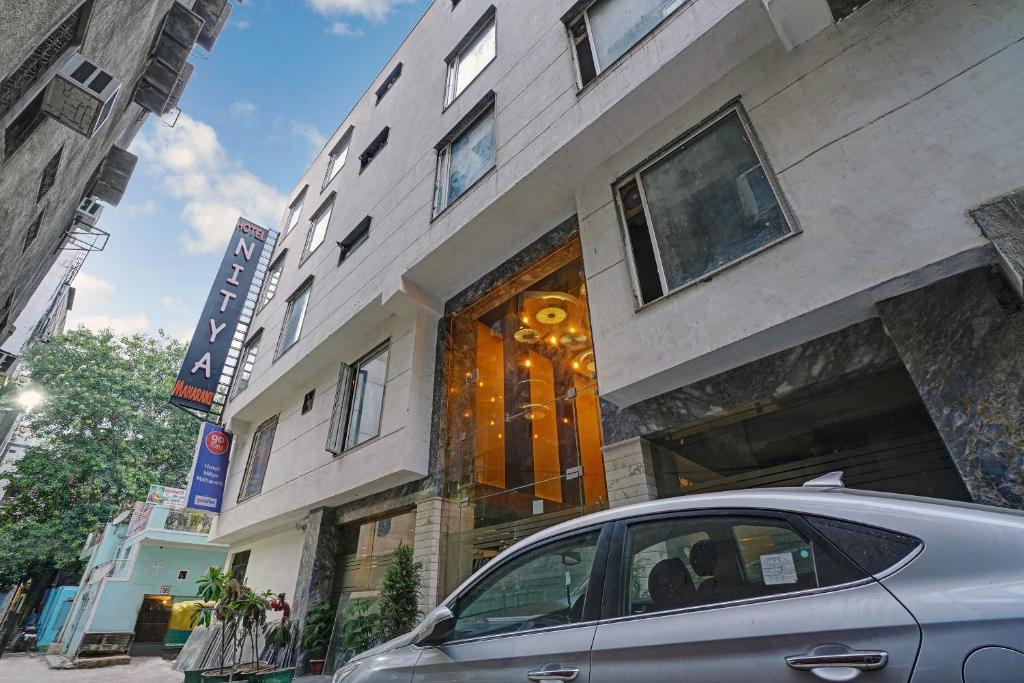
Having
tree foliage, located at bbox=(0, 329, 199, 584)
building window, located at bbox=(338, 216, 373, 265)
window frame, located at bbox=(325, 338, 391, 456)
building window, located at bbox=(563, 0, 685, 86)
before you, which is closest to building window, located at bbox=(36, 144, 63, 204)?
building window, located at bbox=(338, 216, 373, 265)

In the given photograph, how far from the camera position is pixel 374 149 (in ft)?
43.0

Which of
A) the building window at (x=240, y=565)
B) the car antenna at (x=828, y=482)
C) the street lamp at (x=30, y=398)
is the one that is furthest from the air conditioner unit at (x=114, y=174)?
the car antenna at (x=828, y=482)

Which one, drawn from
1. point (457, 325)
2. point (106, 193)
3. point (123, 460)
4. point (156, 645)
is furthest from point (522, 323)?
point (123, 460)

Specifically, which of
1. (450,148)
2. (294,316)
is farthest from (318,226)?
(450,148)

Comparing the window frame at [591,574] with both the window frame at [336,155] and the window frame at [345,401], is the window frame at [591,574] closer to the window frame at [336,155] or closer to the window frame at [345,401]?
the window frame at [345,401]

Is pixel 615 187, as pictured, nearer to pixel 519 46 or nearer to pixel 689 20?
pixel 689 20

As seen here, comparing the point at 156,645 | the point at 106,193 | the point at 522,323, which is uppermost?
the point at 106,193

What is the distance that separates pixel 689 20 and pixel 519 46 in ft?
13.1

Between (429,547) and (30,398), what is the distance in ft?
79.3

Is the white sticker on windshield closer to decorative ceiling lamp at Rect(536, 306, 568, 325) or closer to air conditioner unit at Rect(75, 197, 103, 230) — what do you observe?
decorative ceiling lamp at Rect(536, 306, 568, 325)

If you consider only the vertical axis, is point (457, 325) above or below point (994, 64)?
above

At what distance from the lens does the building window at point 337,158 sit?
1545 centimetres

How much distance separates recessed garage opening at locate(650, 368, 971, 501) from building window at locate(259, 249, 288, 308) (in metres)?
14.0

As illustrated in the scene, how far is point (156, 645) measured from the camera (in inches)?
813
